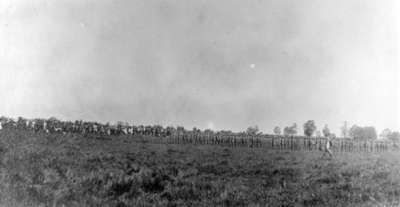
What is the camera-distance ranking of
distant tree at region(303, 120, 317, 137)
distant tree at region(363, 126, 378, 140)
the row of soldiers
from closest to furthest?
the row of soldiers → distant tree at region(303, 120, 317, 137) → distant tree at region(363, 126, 378, 140)

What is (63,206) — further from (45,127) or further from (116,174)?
(45,127)

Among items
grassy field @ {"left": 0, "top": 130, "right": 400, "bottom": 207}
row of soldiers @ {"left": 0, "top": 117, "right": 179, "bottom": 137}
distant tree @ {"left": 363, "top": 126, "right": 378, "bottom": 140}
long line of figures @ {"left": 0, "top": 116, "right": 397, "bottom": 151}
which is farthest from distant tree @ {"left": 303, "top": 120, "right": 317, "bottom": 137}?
grassy field @ {"left": 0, "top": 130, "right": 400, "bottom": 207}

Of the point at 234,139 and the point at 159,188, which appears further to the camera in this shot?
the point at 234,139

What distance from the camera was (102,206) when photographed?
7.57 m

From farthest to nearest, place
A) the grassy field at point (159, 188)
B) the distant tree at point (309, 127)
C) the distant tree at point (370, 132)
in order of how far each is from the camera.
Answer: the distant tree at point (370, 132) < the distant tree at point (309, 127) < the grassy field at point (159, 188)

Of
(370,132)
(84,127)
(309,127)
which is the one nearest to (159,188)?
(84,127)

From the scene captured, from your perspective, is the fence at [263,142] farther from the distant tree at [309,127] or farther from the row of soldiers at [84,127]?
the distant tree at [309,127]

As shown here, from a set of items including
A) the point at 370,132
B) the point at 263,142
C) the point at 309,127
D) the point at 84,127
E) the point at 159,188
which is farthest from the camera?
the point at 370,132

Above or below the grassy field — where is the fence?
below

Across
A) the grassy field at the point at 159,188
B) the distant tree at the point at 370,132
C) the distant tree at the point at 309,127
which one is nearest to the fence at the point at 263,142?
the grassy field at the point at 159,188

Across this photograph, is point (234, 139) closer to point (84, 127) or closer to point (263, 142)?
point (263, 142)

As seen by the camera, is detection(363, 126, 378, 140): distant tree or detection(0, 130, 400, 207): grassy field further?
detection(363, 126, 378, 140): distant tree

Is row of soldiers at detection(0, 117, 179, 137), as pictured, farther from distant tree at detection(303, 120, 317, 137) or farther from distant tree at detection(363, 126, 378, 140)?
distant tree at detection(363, 126, 378, 140)

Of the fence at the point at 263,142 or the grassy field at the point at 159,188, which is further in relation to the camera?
the fence at the point at 263,142
